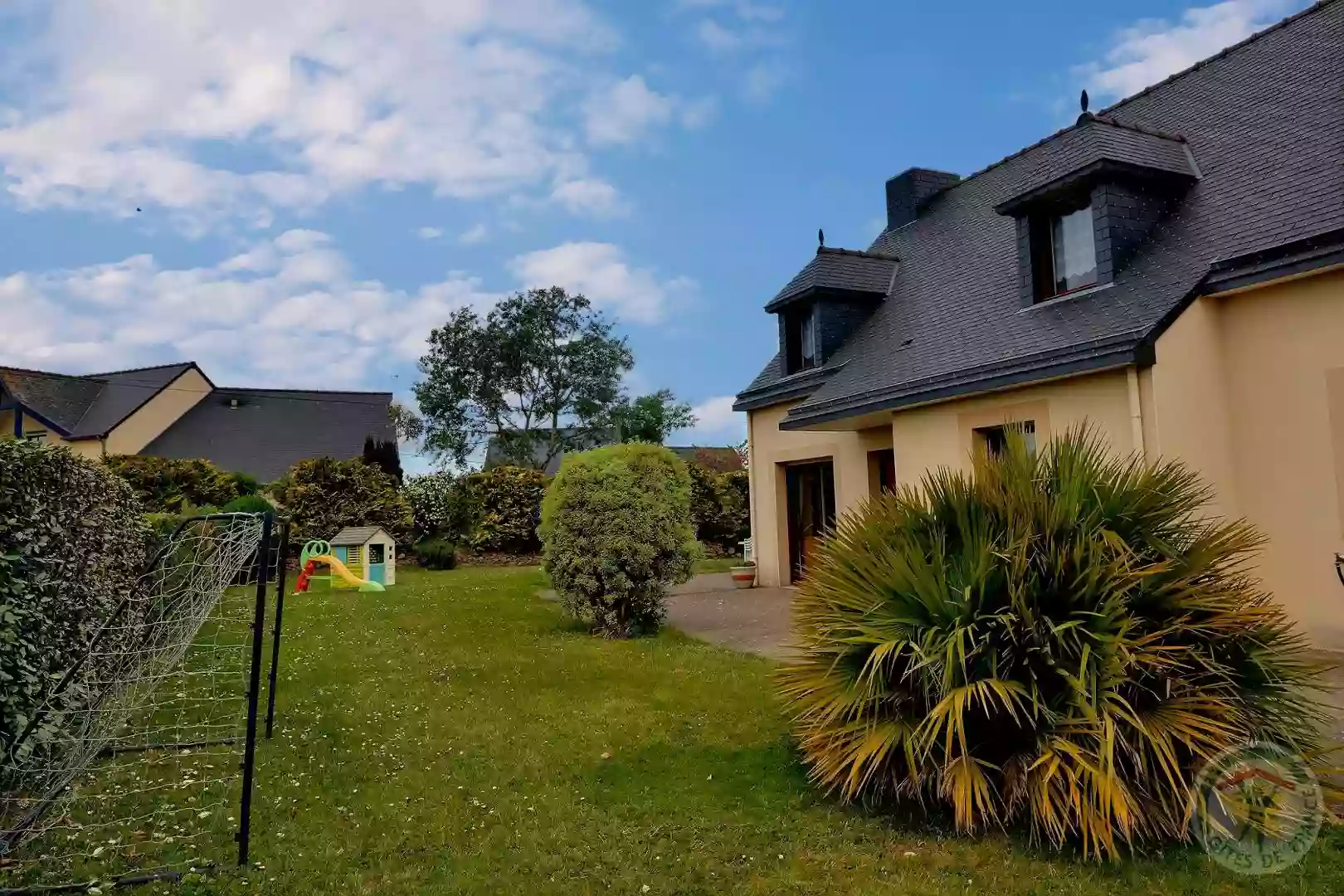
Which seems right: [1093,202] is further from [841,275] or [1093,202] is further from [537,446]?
[537,446]

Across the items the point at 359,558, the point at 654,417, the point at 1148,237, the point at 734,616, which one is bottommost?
the point at 734,616

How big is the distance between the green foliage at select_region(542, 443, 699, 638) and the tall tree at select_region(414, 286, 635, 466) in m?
22.7

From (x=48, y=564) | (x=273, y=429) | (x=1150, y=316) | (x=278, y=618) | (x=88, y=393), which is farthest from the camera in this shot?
(x=273, y=429)

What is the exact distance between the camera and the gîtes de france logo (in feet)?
13.0

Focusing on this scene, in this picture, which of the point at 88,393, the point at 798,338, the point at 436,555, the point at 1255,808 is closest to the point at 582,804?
the point at 1255,808

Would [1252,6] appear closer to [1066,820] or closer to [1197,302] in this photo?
[1197,302]

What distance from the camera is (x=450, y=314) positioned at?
32.8 m

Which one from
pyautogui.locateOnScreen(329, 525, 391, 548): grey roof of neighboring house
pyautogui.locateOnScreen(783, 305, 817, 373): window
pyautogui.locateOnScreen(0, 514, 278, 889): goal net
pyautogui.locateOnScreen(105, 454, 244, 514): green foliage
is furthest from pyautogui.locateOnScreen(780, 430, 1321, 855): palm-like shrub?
pyautogui.locateOnScreen(105, 454, 244, 514): green foliage

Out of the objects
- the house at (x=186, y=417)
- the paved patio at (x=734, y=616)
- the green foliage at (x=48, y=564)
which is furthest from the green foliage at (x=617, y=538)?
the house at (x=186, y=417)

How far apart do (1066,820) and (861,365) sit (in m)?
9.97

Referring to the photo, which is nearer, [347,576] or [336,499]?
[347,576]

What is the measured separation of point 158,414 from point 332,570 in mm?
18757

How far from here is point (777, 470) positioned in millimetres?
15641

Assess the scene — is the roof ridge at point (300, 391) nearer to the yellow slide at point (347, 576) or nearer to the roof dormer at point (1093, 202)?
the yellow slide at point (347, 576)
